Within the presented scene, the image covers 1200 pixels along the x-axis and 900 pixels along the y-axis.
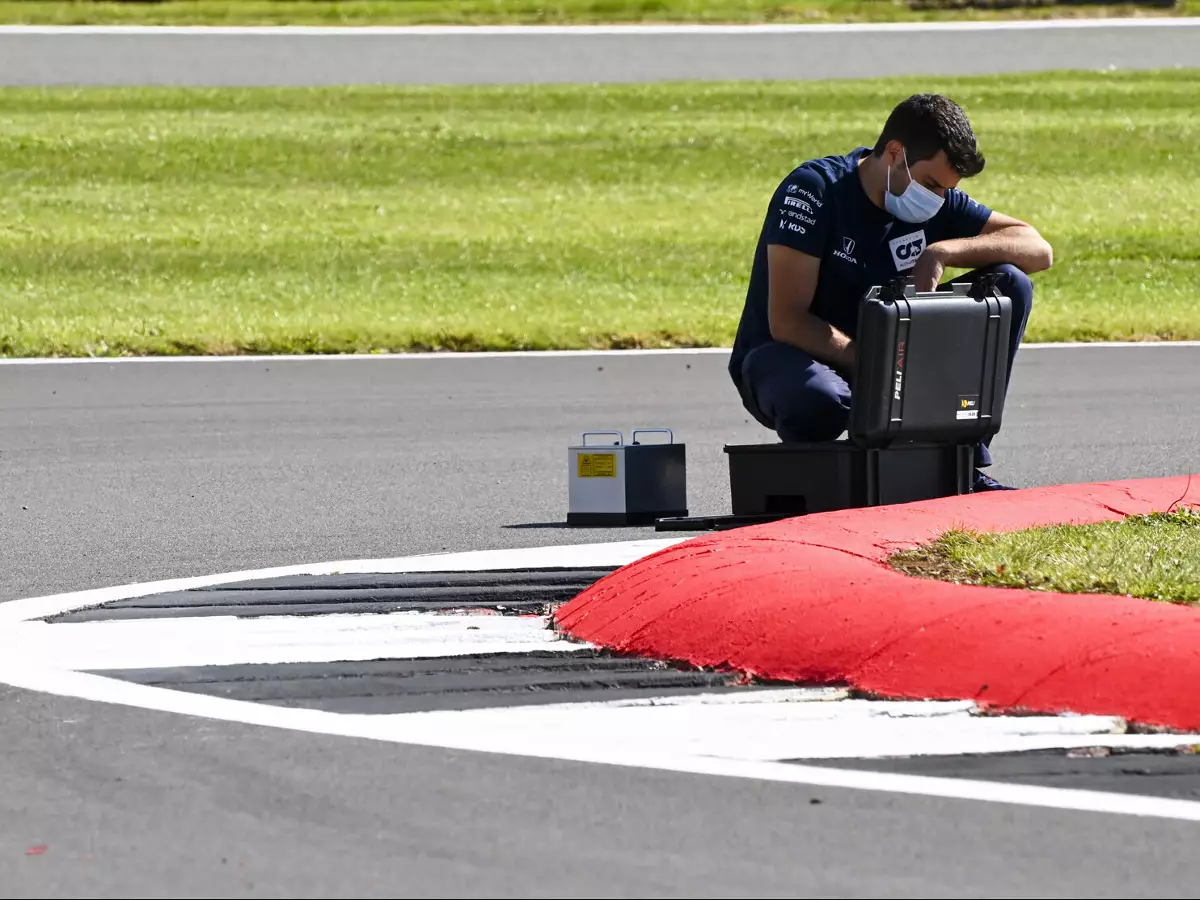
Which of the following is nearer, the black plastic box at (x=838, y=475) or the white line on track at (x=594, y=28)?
the black plastic box at (x=838, y=475)

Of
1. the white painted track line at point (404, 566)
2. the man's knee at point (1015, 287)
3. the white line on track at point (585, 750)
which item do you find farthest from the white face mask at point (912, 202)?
the white line on track at point (585, 750)

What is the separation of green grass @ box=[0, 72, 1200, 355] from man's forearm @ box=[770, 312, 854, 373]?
6.67 meters

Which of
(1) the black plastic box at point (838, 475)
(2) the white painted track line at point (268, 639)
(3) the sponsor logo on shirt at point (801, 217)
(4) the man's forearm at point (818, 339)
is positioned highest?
(3) the sponsor logo on shirt at point (801, 217)

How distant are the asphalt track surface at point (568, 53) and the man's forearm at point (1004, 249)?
65.6 ft

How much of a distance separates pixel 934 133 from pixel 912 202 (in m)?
0.24

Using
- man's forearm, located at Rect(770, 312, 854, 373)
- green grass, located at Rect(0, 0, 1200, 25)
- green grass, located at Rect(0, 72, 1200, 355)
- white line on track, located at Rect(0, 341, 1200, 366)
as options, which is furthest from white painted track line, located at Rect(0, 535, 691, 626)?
green grass, located at Rect(0, 0, 1200, 25)

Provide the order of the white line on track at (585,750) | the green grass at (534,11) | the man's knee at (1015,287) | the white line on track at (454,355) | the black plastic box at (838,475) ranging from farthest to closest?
the green grass at (534,11) < the white line on track at (454,355) < the man's knee at (1015,287) < the black plastic box at (838,475) < the white line on track at (585,750)

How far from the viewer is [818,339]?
22.9 feet

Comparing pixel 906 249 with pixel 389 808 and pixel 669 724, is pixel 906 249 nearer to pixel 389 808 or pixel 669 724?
pixel 669 724

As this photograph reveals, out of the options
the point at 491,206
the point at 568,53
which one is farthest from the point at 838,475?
the point at 568,53

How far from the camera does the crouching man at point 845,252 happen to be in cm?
692

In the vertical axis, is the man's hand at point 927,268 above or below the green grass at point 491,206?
above

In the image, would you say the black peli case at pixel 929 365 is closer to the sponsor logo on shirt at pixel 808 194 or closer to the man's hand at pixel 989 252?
the man's hand at pixel 989 252

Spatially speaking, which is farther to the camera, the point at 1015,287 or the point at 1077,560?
the point at 1015,287
